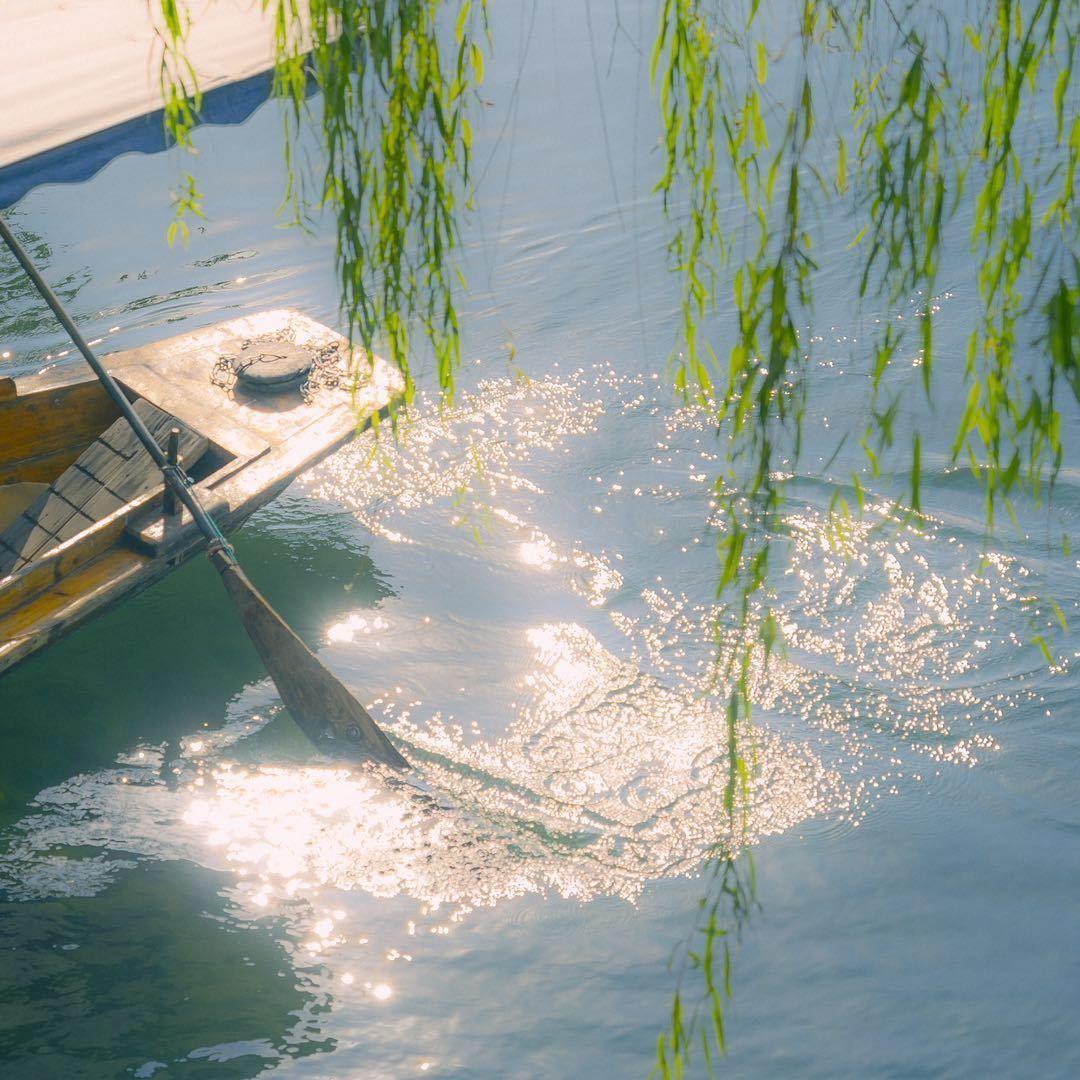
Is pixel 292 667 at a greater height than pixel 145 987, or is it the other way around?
pixel 292 667

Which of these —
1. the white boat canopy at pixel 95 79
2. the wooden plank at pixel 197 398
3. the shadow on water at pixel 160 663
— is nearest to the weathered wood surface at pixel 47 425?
the wooden plank at pixel 197 398

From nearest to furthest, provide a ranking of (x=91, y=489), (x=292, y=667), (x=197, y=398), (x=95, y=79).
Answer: (x=292, y=667) → (x=91, y=489) → (x=95, y=79) → (x=197, y=398)

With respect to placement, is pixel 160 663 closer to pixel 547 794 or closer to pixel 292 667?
pixel 292 667

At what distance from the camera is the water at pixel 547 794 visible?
13.2 ft

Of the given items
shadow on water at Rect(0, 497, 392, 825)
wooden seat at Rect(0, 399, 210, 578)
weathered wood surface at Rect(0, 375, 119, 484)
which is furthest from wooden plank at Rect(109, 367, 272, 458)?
shadow on water at Rect(0, 497, 392, 825)

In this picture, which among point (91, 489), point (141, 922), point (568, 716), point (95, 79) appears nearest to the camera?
point (141, 922)

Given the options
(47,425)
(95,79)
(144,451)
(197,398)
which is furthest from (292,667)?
(95,79)

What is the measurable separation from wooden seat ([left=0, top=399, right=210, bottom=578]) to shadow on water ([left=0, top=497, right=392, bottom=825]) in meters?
0.49

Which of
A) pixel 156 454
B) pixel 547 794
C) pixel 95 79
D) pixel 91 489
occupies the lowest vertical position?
pixel 547 794

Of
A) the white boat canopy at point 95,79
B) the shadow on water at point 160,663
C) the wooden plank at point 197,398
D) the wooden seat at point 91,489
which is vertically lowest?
the shadow on water at point 160,663

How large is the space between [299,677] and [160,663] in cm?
127

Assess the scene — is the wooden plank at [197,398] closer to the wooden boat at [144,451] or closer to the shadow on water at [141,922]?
the wooden boat at [144,451]

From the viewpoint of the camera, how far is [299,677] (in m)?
4.59

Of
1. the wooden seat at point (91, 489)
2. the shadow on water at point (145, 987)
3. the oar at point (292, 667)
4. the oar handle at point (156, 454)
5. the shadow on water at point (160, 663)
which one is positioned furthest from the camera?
the wooden seat at point (91, 489)
